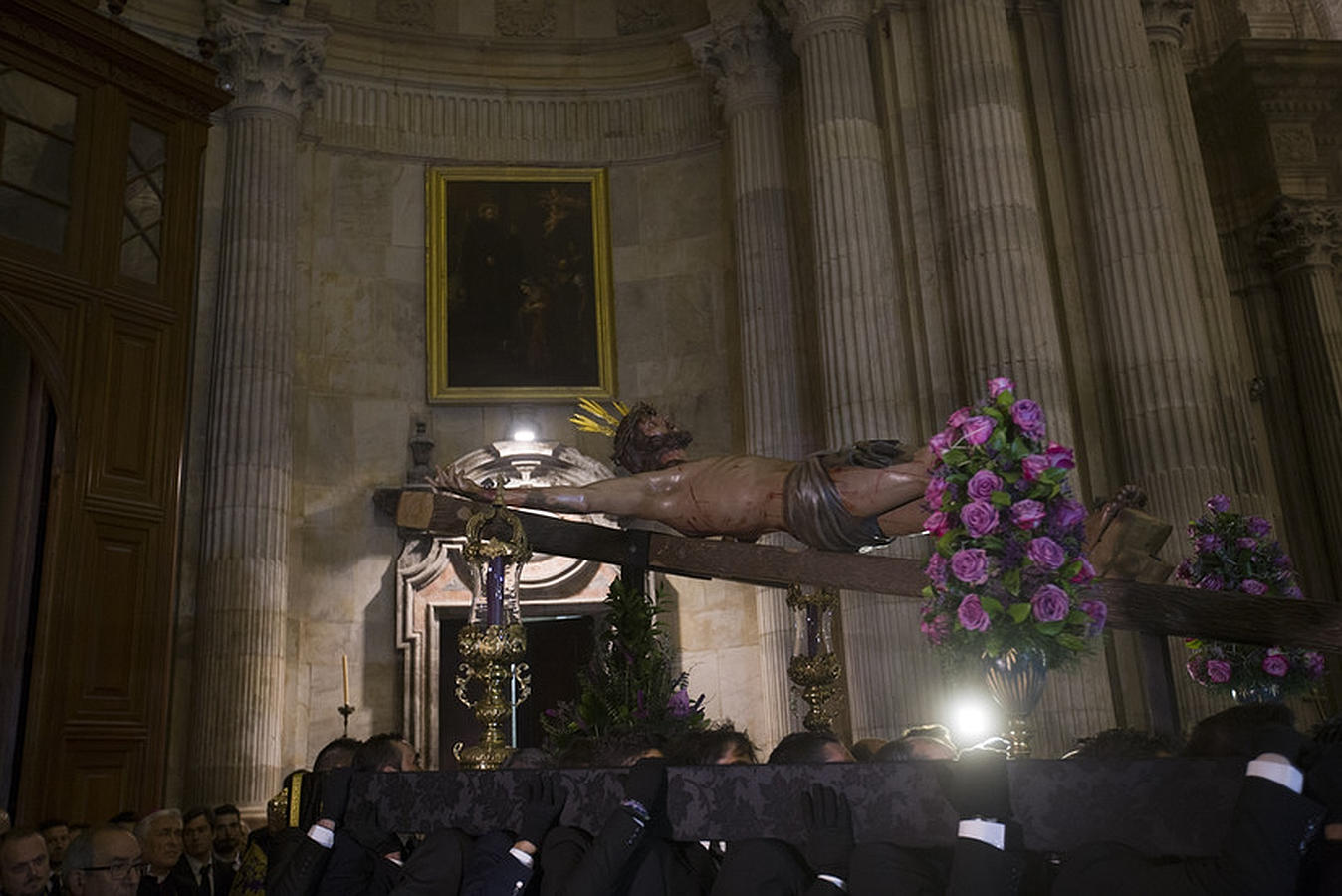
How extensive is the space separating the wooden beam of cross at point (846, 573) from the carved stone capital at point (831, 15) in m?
7.50

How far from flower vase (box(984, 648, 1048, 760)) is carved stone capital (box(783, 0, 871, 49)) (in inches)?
370

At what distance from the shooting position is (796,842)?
A: 345cm

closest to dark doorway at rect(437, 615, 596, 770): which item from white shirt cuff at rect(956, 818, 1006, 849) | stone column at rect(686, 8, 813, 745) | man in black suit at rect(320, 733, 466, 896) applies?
stone column at rect(686, 8, 813, 745)

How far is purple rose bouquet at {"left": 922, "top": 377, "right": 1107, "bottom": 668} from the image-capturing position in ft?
14.3

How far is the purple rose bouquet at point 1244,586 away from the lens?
23.0 ft

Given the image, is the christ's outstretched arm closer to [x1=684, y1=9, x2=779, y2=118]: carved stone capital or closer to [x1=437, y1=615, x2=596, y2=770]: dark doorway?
[x1=437, y1=615, x2=596, y2=770]: dark doorway

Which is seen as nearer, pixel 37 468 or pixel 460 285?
pixel 37 468

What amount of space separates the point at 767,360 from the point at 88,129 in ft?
22.6

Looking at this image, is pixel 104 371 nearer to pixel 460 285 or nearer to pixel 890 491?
pixel 460 285

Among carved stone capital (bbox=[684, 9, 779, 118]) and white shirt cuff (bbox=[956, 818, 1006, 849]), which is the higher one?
carved stone capital (bbox=[684, 9, 779, 118])

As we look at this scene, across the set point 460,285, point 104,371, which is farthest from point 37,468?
point 460,285

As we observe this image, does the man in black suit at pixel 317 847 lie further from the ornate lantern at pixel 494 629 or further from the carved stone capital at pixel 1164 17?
the carved stone capital at pixel 1164 17

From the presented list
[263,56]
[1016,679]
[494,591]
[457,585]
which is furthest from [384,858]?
[263,56]

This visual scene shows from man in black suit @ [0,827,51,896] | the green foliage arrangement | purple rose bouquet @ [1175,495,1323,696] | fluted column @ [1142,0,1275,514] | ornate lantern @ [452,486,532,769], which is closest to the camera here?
man in black suit @ [0,827,51,896]
